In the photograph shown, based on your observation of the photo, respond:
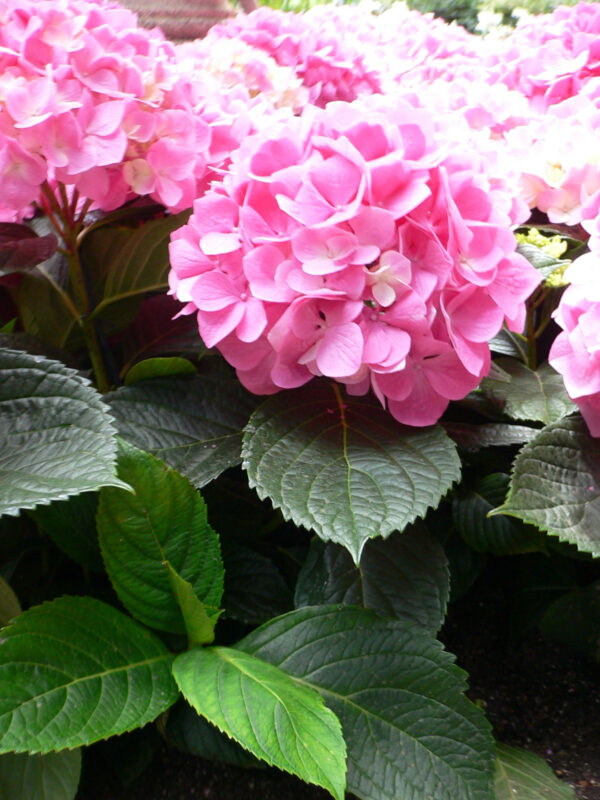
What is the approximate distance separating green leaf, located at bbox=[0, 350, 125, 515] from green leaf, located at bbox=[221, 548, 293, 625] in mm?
227

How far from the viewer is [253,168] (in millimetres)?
636

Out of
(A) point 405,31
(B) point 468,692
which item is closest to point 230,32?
(A) point 405,31

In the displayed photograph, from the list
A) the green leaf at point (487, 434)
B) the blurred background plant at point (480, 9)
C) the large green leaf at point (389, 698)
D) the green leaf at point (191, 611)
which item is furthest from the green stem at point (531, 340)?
the blurred background plant at point (480, 9)

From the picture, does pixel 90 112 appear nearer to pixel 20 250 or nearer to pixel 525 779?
pixel 20 250

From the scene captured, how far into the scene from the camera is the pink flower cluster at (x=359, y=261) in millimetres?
591

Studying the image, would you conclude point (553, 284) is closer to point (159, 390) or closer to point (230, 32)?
point (159, 390)

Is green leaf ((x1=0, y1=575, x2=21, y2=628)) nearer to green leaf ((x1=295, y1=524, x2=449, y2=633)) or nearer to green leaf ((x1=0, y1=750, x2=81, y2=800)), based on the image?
green leaf ((x1=0, y1=750, x2=81, y2=800))

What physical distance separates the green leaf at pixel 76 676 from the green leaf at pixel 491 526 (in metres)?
0.32

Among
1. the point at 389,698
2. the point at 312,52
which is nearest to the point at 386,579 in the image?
the point at 389,698

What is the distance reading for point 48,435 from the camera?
1.93 feet

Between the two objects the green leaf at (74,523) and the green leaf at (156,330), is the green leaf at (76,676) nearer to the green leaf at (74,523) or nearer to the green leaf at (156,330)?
the green leaf at (74,523)

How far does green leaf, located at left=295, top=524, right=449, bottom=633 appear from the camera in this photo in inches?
25.3

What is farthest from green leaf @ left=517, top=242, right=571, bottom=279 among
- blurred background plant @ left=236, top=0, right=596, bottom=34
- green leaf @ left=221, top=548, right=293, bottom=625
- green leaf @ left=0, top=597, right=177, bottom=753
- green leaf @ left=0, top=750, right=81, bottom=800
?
blurred background plant @ left=236, top=0, right=596, bottom=34

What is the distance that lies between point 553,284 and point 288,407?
0.30m
